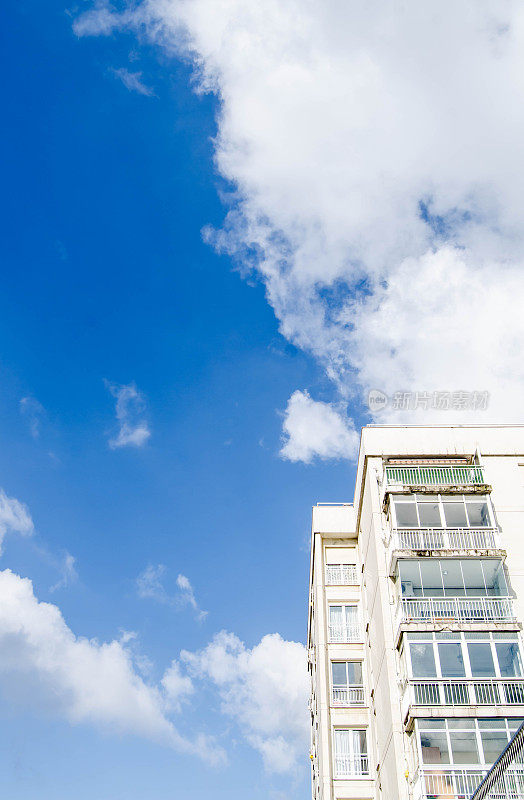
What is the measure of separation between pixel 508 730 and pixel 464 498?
10.4 meters

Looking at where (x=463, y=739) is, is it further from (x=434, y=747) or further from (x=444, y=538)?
(x=444, y=538)

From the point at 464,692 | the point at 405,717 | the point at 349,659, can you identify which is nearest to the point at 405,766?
the point at 405,717

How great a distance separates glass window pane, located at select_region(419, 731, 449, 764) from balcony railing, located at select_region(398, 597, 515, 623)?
436 centimetres

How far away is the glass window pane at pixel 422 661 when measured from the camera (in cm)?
2606

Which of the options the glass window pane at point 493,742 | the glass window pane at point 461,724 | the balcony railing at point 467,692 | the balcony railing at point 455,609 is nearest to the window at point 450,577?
the balcony railing at point 455,609

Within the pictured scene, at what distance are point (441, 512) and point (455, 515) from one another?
2.33ft

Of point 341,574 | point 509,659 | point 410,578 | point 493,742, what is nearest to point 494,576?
point 410,578

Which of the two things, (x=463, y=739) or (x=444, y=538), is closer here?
(x=463, y=739)

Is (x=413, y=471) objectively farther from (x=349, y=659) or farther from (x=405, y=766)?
(x=405, y=766)

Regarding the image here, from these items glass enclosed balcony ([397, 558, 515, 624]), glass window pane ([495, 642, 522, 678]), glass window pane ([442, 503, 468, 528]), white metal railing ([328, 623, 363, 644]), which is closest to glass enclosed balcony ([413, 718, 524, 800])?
glass window pane ([495, 642, 522, 678])

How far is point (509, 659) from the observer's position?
86.0 feet

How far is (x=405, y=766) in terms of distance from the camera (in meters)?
25.2

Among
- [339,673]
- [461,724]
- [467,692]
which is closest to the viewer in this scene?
[461,724]

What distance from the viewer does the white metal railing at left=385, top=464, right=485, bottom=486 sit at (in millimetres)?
33000
